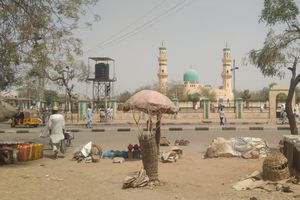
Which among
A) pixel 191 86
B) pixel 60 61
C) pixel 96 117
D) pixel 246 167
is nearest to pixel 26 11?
pixel 60 61

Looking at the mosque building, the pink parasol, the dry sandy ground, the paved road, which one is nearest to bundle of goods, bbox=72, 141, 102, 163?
the dry sandy ground

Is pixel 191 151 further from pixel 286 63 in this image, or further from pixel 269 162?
pixel 269 162

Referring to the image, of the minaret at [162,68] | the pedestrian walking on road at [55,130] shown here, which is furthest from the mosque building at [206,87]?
the pedestrian walking on road at [55,130]

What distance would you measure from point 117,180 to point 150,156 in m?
1.07

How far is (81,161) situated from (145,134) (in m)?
4.10

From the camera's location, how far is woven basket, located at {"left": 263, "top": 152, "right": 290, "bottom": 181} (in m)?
9.84

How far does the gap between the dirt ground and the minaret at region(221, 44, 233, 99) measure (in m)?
76.6

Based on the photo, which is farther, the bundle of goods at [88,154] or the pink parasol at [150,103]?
the bundle of goods at [88,154]

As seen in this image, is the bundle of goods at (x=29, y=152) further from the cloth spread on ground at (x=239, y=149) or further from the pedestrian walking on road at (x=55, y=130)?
the cloth spread on ground at (x=239, y=149)

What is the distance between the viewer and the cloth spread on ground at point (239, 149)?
45.9ft

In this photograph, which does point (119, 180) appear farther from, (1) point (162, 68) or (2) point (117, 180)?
(1) point (162, 68)

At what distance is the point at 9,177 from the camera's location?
1041 cm

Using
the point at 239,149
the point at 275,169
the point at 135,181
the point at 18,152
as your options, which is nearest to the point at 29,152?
the point at 18,152

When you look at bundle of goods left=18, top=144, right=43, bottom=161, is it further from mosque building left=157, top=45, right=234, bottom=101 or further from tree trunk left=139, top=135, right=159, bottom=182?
mosque building left=157, top=45, right=234, bottom=101
